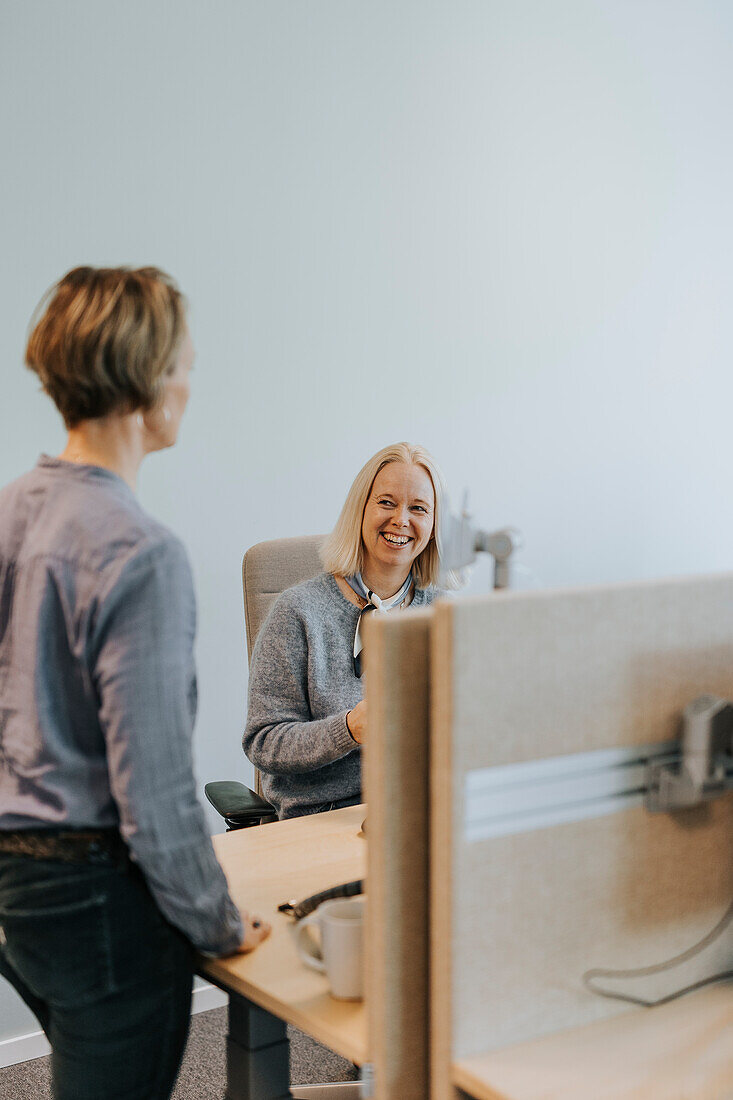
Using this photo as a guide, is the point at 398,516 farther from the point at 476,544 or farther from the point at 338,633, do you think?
the point at 476,544

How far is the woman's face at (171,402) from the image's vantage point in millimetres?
1233

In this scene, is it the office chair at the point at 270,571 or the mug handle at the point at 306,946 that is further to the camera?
the office chair at the point at 270,571

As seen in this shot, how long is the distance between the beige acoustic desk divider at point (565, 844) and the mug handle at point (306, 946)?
0.20 metres

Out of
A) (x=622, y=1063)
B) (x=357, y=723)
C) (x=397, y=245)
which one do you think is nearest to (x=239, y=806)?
(x=357, y=723)

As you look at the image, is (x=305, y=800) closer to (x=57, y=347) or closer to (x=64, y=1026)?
(x=64, y=1026)

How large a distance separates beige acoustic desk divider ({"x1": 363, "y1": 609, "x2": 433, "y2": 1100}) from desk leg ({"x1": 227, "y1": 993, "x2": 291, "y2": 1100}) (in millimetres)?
238

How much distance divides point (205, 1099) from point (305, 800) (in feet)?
2.59

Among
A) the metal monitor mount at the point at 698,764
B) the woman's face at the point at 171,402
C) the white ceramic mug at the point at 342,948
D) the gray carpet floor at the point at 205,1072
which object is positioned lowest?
the gray carpet floor at the point at 205,1072

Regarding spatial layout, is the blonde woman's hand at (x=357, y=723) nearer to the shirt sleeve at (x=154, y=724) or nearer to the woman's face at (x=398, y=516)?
the woman's face at (x=398, y=516)

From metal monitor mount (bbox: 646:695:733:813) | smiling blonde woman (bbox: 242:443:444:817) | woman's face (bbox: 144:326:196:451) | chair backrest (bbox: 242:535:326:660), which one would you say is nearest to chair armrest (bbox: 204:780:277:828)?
smiling blonde woman (bbox: 242:443:444:817)

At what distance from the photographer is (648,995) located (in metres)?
1.08

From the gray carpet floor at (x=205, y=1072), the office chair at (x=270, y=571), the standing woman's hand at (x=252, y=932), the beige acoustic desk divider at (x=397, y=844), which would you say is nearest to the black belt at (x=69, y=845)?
the standing woman's hand at (x=252, y=932)

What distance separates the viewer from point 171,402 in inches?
49.2

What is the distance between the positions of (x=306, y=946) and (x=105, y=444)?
621mm
